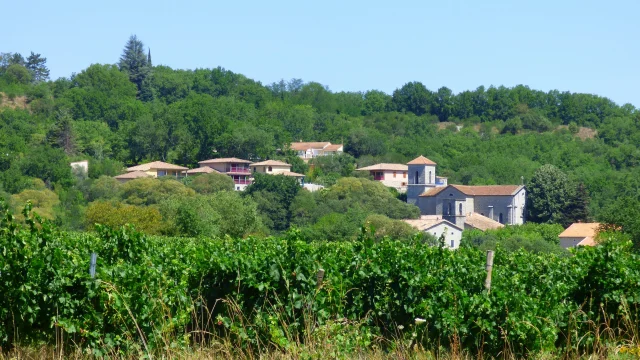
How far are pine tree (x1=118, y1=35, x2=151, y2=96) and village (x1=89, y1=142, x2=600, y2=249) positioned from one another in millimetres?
45146

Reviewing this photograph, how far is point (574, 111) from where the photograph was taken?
133625 millimetres

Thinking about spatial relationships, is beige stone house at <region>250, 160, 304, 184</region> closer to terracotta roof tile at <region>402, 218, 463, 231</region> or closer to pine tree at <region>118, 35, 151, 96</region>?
terracotta roof tile at <region>402, 218, 463, 231</region>

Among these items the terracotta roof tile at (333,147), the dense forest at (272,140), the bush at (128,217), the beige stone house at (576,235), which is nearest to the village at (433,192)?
the beige stone house at (576,235)

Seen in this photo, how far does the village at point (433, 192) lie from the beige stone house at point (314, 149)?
11933mm

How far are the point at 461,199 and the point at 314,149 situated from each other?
32402mm

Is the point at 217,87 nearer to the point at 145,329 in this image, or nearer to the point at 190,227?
the point at 190,227

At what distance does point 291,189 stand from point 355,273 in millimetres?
59205

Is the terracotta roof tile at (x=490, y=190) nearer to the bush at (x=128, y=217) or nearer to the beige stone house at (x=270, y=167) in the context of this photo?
the beige stone house at (x=270, y=167)

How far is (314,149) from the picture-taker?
10281 centimetres

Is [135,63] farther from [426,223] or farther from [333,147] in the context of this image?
[426,223]

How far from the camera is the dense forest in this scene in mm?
60969

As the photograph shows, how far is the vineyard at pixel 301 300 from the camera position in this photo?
8.09 m

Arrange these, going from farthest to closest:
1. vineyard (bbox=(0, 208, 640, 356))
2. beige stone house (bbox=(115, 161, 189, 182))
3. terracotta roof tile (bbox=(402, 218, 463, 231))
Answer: beige stone house (bbox=(115, 161, 189, 182)) → terracotta roof tile (bbox=(402, 218, 463, 231)) → vineyard (bbox=(0, 208, 640, 356))

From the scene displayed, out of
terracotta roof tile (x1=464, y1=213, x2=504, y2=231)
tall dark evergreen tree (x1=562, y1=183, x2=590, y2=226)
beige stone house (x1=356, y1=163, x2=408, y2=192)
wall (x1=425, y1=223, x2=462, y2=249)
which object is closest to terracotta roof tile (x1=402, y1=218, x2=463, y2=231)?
wall (x1=425, y1=223, x2=462, y2=249)
